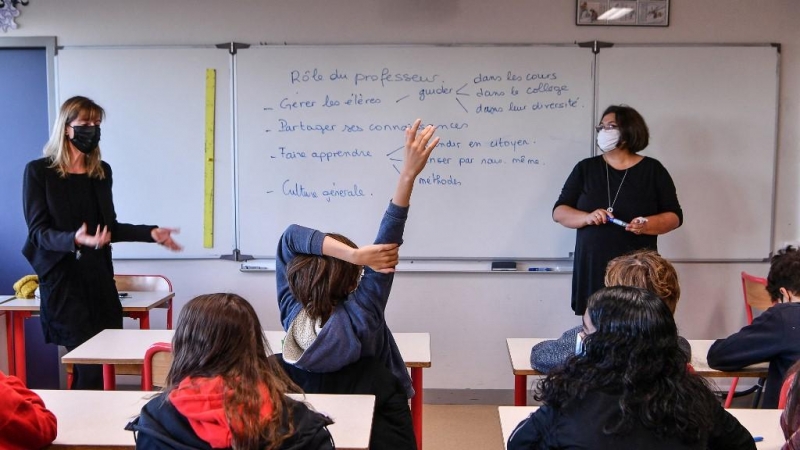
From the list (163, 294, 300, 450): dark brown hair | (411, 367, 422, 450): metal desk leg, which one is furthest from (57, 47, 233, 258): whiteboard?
(163, 294, 300, 450): dark brown hair

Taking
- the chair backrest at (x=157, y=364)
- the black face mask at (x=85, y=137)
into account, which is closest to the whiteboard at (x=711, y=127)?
the black face mask at (x=85, y=137)

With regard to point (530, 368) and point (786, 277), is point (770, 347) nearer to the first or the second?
point (786, 277)

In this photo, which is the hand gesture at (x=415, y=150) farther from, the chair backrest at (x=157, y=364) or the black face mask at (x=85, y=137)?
the black face mask at (x=85, y=137)

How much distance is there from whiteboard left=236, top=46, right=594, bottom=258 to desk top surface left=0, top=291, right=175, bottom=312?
591mm

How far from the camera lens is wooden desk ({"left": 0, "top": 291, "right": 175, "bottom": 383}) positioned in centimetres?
351

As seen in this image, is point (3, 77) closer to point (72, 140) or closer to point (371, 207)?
point (72, 140)

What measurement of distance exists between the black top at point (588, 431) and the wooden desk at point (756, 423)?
1.04 ft

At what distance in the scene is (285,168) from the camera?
3.99m

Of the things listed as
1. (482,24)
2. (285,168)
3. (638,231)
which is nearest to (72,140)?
(285,168)

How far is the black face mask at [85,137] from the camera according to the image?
294 cm

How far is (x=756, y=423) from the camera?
192 cm

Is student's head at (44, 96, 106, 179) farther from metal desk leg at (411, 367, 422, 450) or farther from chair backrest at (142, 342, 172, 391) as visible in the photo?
metal desk leg at (411, 367, 422, 450)

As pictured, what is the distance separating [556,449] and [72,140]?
8.02 ft

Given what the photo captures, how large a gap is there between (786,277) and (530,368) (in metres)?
0.96
